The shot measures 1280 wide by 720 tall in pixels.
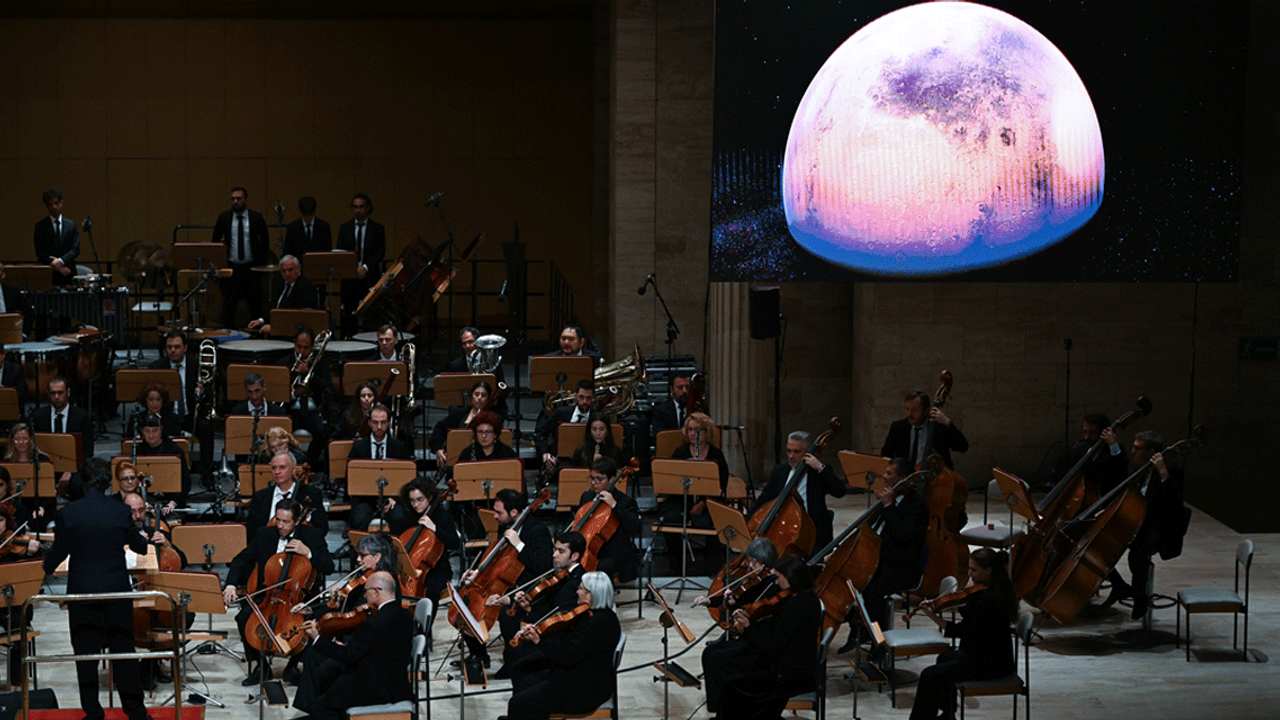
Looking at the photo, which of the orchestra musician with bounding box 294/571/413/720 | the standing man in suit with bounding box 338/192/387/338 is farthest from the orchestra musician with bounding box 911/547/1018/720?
the standing man in suit with bounding box 338/192/387/338

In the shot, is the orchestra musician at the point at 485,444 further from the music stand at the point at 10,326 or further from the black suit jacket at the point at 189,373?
the music stand at the point at 10,326

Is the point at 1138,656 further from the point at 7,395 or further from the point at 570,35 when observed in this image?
the point at 570,35

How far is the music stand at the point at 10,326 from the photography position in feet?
38.7

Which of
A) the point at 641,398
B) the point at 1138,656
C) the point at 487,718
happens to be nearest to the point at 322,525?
the point at 487,718

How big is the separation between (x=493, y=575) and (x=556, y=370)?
3.09 m

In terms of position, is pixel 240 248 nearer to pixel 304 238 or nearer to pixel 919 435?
pixel 304 238

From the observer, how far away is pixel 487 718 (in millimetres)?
7824

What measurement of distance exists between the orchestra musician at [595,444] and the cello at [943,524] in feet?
7.32

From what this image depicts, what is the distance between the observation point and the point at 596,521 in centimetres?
888

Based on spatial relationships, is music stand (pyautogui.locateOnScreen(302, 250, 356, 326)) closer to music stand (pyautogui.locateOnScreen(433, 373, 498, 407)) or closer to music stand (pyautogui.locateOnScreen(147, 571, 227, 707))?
music stand (pyautogui.locateOnScreen(433, 373, 498, 407))

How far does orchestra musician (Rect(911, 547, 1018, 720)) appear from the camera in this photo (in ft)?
23.1

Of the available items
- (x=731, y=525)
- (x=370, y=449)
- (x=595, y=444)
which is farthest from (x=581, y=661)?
(x=370, y=449)

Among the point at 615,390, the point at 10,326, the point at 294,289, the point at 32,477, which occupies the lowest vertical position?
the point at 32,477

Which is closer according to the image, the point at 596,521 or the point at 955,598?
the point at 955,598
